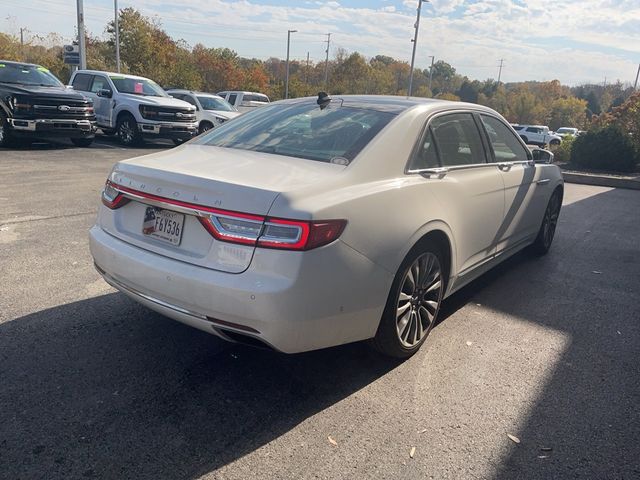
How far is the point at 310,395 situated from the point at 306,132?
1.70 meters

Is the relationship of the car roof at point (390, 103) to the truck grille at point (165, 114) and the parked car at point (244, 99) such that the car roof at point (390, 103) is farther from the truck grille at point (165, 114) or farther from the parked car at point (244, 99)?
the parked car at point (244, 99)

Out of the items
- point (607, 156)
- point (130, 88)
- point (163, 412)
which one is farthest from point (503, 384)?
point (607, 156)

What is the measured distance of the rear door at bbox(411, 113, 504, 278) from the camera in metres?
3.64

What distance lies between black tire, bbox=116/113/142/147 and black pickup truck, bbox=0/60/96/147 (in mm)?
1763

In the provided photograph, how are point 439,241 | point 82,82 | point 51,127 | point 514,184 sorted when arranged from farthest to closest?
1. point 82,82
2. point 51,127
3. point 514,184
4. point 439,241

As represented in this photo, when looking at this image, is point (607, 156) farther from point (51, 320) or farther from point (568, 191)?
point (51, 320)

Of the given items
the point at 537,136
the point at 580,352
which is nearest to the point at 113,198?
the point at 580,352

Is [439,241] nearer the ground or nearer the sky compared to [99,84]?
nearer the ground

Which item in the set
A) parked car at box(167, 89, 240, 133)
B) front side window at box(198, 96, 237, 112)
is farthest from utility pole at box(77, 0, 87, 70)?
front side window at box(198, 96, 237, 112)

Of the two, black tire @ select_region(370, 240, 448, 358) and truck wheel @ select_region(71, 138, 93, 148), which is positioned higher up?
black tire @ select_region(370, 240, 448, 358)

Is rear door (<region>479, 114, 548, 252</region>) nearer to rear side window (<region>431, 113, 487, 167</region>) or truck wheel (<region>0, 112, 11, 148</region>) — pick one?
rear side window (<region>431, 113, 487, 167</region>)

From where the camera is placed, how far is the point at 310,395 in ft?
10.0

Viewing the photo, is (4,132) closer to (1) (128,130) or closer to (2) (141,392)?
(1) (128,130)

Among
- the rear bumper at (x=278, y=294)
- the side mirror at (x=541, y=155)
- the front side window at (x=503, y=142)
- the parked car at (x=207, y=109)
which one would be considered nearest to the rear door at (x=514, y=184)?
the front side window at (x=503, y=142)
